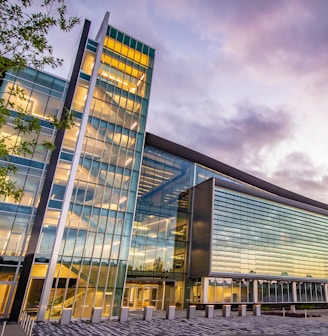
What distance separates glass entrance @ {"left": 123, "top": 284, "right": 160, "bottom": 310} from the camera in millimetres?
26578

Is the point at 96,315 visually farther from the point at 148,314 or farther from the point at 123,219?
the point at 123,219

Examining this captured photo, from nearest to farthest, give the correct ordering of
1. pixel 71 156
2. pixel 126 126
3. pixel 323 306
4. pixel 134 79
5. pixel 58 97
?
pixel 71 156 → pixel 58 97 → pixel 126 126 → pixel 134 79 → pixel 323 306

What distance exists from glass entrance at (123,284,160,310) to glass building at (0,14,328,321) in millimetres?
109

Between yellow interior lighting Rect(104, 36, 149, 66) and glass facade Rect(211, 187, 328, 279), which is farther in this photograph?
glass facade Rect(211, 187, 328, 279)

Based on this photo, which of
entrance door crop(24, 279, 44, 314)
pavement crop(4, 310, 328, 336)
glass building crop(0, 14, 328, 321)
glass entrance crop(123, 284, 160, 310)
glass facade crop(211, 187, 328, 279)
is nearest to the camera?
pavement crop(4, 310, 328, 336)

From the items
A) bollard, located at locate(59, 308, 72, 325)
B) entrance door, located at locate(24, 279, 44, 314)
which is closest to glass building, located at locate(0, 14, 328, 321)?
entrance door, located at locate(24, 279, 44, 314)

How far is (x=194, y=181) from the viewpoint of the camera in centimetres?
3550

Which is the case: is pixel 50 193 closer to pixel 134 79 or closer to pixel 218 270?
pixel 134 79

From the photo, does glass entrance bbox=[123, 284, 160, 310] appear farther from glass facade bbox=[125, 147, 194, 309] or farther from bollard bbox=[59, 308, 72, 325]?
bollard bbox=[59, 308, 72, 325]

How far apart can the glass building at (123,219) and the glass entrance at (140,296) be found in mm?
109

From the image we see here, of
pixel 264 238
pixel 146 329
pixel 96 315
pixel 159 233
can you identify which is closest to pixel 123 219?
pixel 96 315

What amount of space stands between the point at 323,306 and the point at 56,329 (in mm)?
39990

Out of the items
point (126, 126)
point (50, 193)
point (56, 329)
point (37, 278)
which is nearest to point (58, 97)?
point (126, 126)

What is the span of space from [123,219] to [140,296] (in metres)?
10.3
